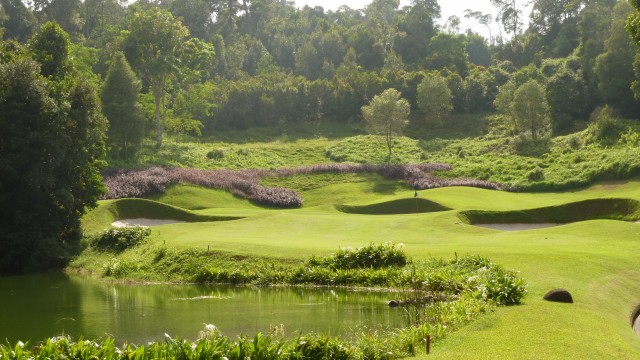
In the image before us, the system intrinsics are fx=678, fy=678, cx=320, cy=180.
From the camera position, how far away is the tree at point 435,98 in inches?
3155

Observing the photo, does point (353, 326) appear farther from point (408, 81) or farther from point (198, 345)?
point (408, 81)

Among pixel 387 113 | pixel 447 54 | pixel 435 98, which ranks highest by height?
pixel 447 54

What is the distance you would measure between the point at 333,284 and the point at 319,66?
8967 cm

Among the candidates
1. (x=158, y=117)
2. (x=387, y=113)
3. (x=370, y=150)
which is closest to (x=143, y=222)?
(x=158, y=117)

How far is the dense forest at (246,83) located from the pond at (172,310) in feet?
27.5

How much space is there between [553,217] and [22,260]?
2814 cm

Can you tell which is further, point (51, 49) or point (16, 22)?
point (16, 22)

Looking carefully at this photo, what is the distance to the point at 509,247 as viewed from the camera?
2759cm

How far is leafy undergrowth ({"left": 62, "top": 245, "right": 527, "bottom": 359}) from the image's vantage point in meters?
12.1

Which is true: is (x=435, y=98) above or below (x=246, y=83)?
below

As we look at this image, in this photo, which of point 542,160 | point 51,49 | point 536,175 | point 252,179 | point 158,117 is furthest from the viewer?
point 158,117

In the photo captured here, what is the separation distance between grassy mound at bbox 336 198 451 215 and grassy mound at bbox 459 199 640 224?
5.38m

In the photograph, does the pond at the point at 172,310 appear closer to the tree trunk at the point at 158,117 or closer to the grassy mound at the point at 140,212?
the grassy mound at the point at 140,212

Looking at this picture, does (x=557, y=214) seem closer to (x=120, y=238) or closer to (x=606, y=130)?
(x=120, y=238)
